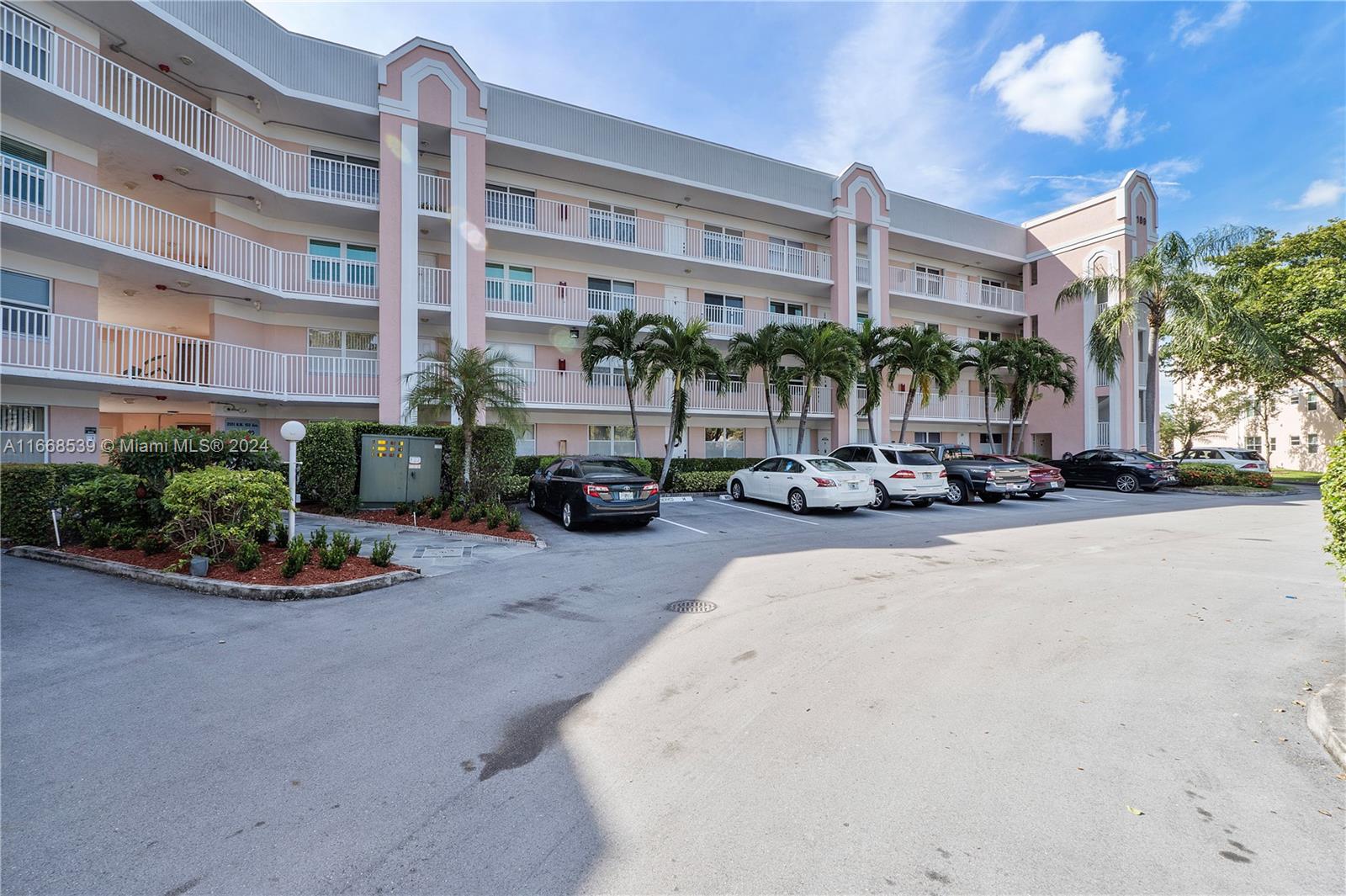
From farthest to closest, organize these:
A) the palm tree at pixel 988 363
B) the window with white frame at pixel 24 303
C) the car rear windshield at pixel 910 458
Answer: the palm tree at pixel 988 363 < the car rear windshield at pixel 910 458 < the window with white frame at pixel 24 303

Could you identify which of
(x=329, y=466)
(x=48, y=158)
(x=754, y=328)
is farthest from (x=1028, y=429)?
(x=48, y=158)

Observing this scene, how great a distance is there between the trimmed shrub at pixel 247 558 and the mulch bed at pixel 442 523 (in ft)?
13.0

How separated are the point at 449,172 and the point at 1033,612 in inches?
774

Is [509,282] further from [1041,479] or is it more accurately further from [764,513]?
[1041,479]

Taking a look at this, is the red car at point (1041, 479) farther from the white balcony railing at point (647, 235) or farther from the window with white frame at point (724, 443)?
the white balcony railing at point (647, 235)

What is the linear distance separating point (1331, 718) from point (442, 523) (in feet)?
39.6

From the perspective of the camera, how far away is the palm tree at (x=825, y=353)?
1920 centimetres

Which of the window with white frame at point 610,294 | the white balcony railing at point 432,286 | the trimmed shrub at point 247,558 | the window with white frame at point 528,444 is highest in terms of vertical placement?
the window with white frame at point 610,294

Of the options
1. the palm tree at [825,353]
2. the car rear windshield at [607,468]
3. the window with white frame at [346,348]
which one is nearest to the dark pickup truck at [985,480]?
the palm tree at [825,353]

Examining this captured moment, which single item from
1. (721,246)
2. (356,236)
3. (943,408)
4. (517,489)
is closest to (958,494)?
(943,408)

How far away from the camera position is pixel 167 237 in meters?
14.7

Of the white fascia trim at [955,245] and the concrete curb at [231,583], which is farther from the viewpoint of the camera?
the white fascia trim at [955,245]

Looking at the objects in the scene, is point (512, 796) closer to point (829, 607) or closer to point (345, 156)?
point (829, 607)

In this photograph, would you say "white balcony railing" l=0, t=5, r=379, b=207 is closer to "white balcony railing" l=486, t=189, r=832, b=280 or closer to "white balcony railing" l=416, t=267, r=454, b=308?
"white balcony railing" l=416, t=267, r=454, b=308
